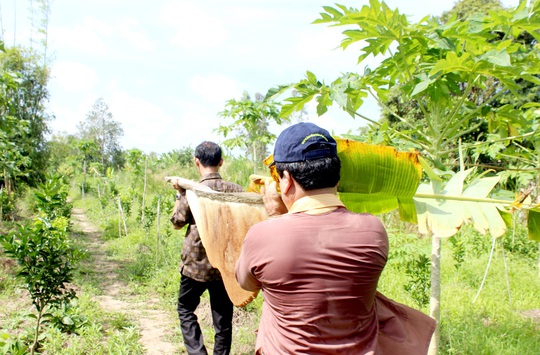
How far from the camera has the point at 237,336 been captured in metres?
4.32

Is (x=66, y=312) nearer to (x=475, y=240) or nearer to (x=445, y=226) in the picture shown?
(x=445, y=226)

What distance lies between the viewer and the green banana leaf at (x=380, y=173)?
1.77 m

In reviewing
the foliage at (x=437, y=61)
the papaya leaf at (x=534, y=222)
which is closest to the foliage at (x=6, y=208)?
the foliage at (x=437, y=61)

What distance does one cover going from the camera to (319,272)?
1.33 metres

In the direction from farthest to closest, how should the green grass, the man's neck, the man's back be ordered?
the green grass → the man's neck → the man's back

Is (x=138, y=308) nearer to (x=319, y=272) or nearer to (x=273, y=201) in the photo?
(x=273, y=201)

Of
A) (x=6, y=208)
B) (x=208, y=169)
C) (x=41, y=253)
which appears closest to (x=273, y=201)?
(x=208, y=169)

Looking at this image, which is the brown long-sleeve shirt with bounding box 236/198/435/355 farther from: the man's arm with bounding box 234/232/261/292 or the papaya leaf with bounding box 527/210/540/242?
the papaya leaf with bounding box 527/210/540/242

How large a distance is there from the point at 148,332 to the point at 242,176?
18.7 ft

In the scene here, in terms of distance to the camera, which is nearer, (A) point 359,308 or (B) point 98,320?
(A) point 359,308

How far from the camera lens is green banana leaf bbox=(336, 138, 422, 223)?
177 centimetres

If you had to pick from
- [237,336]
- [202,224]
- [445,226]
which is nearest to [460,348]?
[237,336]

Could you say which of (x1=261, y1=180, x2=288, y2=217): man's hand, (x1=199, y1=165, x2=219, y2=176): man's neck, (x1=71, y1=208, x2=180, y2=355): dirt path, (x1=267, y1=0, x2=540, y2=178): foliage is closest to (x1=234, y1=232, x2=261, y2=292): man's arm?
(x1=261, y1=180, x2=288, y2=217): man's hand

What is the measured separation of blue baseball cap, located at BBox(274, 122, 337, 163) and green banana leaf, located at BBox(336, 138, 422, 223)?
1.15 feet
